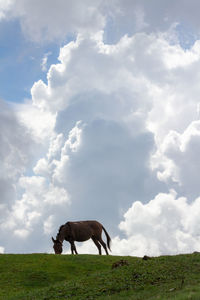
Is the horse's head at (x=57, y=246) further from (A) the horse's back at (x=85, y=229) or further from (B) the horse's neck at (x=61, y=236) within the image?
(A) the horse's back at (x=85, y=229)

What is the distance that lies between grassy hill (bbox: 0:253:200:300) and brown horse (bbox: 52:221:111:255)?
16.3ft

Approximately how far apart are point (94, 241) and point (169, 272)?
62.7 ft

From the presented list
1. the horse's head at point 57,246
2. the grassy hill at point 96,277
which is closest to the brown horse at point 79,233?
the horse's head at point 57,246

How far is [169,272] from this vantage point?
24.4m

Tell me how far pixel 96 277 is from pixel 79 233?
1611 cm

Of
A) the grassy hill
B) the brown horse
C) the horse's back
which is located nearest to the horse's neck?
the brown horse

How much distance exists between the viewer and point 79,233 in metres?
41.5

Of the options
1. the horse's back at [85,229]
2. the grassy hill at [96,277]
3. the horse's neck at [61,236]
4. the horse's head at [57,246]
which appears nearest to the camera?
the grassy hill at [96,277]

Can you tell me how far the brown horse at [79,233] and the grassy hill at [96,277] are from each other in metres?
4.98

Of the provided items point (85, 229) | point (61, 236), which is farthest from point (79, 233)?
point (61, 236)

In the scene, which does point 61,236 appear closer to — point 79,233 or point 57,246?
point 57,246

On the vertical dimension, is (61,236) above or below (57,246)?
above

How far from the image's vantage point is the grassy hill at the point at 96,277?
69.2 ft

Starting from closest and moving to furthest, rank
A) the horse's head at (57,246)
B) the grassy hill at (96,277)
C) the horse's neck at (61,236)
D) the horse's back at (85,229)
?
the grassy hill at (96,277) → the horse's head at (57,246) → the horse's neck at (61,236) → the horse's back at (85,229)
